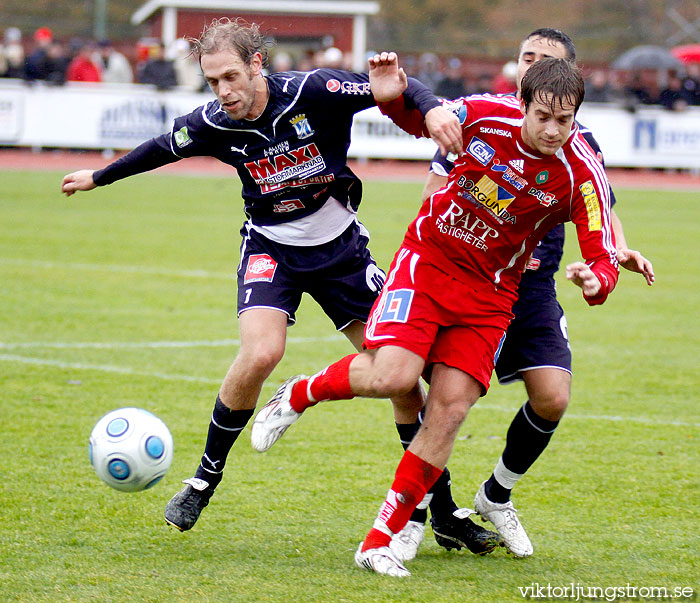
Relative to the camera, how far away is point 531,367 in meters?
4.77

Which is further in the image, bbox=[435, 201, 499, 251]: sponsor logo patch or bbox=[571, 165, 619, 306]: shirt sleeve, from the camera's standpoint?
bbox=[435, 201, 499, 251]: sponsor logo patch

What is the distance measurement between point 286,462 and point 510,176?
7.35ft

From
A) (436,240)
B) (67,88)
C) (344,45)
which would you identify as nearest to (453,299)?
(436,240)

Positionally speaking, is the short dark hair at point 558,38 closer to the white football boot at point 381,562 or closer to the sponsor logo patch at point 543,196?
the sponsor logo patch at point 543,196

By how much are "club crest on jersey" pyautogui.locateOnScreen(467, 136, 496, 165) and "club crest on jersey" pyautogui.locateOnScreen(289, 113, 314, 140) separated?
2.79ft

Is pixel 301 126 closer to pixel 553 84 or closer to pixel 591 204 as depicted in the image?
pixel 553 84

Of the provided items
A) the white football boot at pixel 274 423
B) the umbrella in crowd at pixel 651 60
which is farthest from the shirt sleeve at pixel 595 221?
the umbrella in crowd at pixel 651 60

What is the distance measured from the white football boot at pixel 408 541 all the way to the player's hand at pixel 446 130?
1.60 metres

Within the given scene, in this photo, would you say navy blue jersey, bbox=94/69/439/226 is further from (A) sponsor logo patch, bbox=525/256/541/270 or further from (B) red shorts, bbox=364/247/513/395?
(A) sponsor logo patch, bbox=525/256/541/270

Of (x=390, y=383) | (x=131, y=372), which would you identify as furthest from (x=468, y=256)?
(x=131, y=372)

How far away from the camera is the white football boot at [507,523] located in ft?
15.0

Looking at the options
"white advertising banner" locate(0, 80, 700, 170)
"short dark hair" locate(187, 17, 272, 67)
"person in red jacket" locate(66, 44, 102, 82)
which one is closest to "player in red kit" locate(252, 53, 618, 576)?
"short dark hair" locate(187, 17, 272, 67)

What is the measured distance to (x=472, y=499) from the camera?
5.36m

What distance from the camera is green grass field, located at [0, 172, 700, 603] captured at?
166 inches
